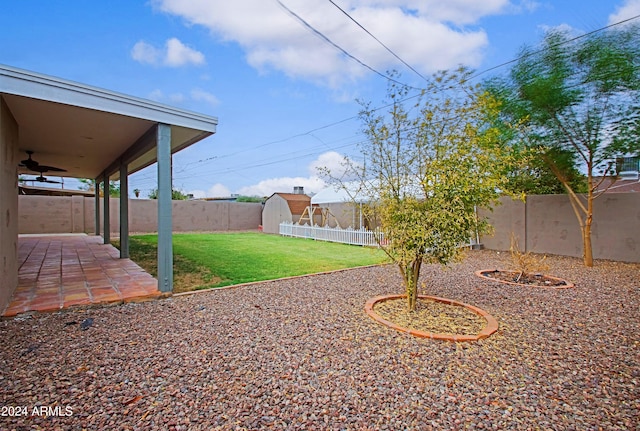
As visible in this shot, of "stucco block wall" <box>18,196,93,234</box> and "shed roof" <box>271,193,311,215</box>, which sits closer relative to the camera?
"stucco block wall" <box>18,196,93,234</box>

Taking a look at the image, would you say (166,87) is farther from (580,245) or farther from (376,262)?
(580,245)

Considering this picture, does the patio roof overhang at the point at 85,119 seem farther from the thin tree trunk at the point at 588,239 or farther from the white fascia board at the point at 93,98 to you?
the thin tree trunk at the point at 588,239

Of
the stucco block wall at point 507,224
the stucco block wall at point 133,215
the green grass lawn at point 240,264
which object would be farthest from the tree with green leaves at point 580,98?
the stucco block wall at point 133,215

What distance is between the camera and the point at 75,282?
5.18 metres

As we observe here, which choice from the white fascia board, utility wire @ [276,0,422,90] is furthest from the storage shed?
the white fascia board

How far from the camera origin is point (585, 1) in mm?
6367

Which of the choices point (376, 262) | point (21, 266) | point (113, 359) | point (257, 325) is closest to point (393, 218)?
point (257, 325)

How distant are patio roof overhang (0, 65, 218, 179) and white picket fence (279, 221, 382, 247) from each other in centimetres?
671

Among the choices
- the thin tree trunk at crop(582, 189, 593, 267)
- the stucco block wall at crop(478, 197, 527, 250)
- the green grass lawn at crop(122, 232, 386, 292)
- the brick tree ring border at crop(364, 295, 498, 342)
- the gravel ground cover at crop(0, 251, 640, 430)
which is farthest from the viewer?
the stucco block wall at crop(478, 197, 527, 250)

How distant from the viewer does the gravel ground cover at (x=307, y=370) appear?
1.98 meters

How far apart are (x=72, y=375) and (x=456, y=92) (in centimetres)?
461

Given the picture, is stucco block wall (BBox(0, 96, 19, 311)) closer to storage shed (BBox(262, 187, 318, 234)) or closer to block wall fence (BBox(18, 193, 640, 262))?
block wall fence (BBox(18, 193, 640, 262))

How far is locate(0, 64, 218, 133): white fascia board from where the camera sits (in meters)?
3.42

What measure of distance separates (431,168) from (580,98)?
5.73 m
